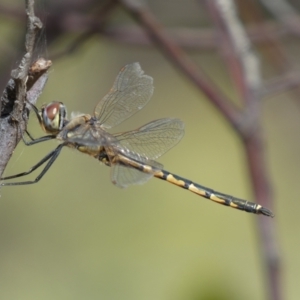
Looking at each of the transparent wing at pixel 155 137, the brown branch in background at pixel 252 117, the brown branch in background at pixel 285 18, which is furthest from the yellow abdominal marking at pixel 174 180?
the brown branch in background at pixel 285 18

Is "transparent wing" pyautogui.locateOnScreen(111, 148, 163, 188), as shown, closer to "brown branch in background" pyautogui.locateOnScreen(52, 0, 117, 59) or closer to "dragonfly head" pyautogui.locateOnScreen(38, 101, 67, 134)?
"dragonfly head" pyautogui.locateOnScreen(38, 101, 67, 134)

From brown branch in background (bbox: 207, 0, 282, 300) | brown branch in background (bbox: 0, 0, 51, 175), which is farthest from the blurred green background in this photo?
brown branch in background (bbox: 0, 0, 51, 175)

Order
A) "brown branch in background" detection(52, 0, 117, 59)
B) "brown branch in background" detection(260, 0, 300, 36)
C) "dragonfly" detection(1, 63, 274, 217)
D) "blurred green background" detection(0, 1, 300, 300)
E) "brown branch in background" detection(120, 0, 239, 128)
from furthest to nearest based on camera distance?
"blurred green background" detection(0, 1, 300, 300) → "brown branch in background" detection(260, 0, 300, 36) → "brown branch in background" detection(52, 0, 117, 59) → "brown branch in background" detection(120, 0, 239, 128) → "dragonfly" detection(1, 63, 274, 217)

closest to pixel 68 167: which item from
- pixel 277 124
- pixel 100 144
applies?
pixel 277 124

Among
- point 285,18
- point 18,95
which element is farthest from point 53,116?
point 285,18

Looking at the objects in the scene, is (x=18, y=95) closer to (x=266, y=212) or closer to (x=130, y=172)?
(x=130, y=172)

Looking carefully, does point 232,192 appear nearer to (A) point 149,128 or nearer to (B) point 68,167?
(B) point 68,167
